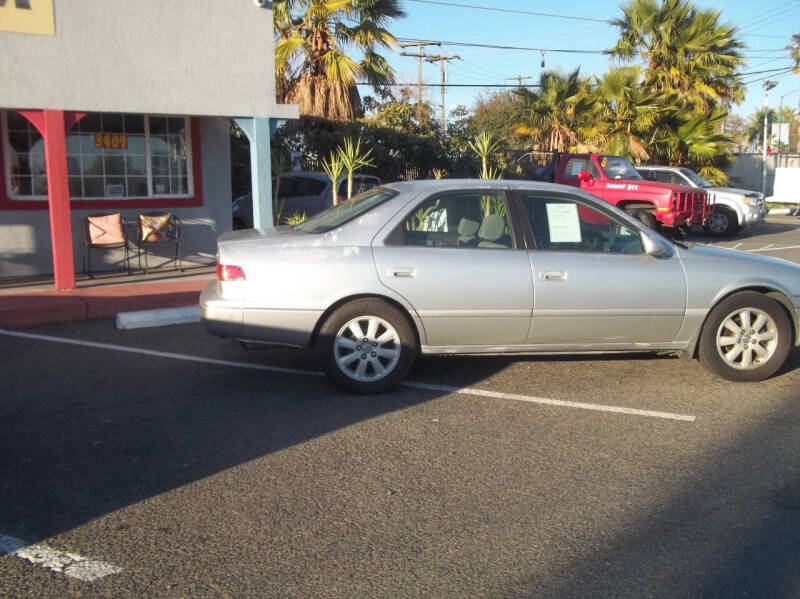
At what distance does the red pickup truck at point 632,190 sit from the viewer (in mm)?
17281

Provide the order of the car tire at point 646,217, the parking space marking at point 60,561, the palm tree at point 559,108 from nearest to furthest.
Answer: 1. the parking space marking at point 60,561
2. the car tire at point 646,217
3. the palm tree at point 559,108

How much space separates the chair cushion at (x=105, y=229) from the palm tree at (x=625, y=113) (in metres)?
15.6

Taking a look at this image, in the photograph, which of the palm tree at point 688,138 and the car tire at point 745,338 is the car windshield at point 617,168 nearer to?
the palm tree at point 688,138

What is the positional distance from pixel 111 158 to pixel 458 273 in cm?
803

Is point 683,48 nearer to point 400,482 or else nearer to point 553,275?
point 553,275

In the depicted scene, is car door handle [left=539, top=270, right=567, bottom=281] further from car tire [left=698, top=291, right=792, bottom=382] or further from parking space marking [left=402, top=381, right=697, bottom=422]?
car tire [left=698, top=291, right=792, bottom=382]

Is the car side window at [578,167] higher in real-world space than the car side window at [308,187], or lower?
higher

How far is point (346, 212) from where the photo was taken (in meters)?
6.72

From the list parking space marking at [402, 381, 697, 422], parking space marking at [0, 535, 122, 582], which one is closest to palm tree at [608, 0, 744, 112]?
parking space marking at [402, 381, 697, 422]

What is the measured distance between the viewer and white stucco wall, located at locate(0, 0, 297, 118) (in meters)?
9.89

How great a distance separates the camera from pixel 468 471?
4766mm

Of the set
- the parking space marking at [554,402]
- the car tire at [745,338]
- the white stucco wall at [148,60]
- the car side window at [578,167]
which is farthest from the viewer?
the car side window at [578,167]

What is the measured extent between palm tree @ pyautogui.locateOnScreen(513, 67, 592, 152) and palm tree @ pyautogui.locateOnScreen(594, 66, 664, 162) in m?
0.55

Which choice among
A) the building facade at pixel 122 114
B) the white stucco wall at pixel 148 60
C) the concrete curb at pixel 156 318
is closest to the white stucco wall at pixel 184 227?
the building facade at pixel 122 114
